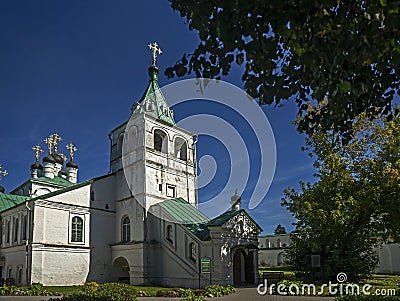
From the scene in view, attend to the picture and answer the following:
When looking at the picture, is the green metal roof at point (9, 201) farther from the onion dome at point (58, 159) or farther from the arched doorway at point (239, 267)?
the arched doorway at point (239, 267)

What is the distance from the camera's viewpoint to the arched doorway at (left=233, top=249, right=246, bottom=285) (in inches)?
1034

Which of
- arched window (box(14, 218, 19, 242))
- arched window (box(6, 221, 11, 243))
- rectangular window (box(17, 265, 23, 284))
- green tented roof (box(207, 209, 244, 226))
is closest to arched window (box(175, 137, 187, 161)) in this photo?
green tented roof (box(207, 209, 244, 226))

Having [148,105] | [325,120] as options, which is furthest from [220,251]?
[325,120]

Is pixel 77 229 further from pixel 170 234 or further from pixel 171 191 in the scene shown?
pixel 171 191

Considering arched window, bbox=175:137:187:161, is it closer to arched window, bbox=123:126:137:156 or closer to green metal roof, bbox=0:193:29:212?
arched window, bbox=123:126:137:156

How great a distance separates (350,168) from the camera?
21.8m

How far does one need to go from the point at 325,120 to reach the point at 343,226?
A: 15.6m

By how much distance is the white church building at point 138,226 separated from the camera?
25.3 metres

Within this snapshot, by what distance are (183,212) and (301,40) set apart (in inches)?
955

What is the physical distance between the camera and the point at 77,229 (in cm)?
2911

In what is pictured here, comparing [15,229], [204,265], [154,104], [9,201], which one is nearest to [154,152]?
[154,104]

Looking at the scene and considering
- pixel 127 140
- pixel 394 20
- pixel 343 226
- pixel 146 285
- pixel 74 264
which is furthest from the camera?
pixel 127 140

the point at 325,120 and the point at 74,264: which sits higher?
the point at 325,120

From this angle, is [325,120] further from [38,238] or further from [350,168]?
[38,238]
